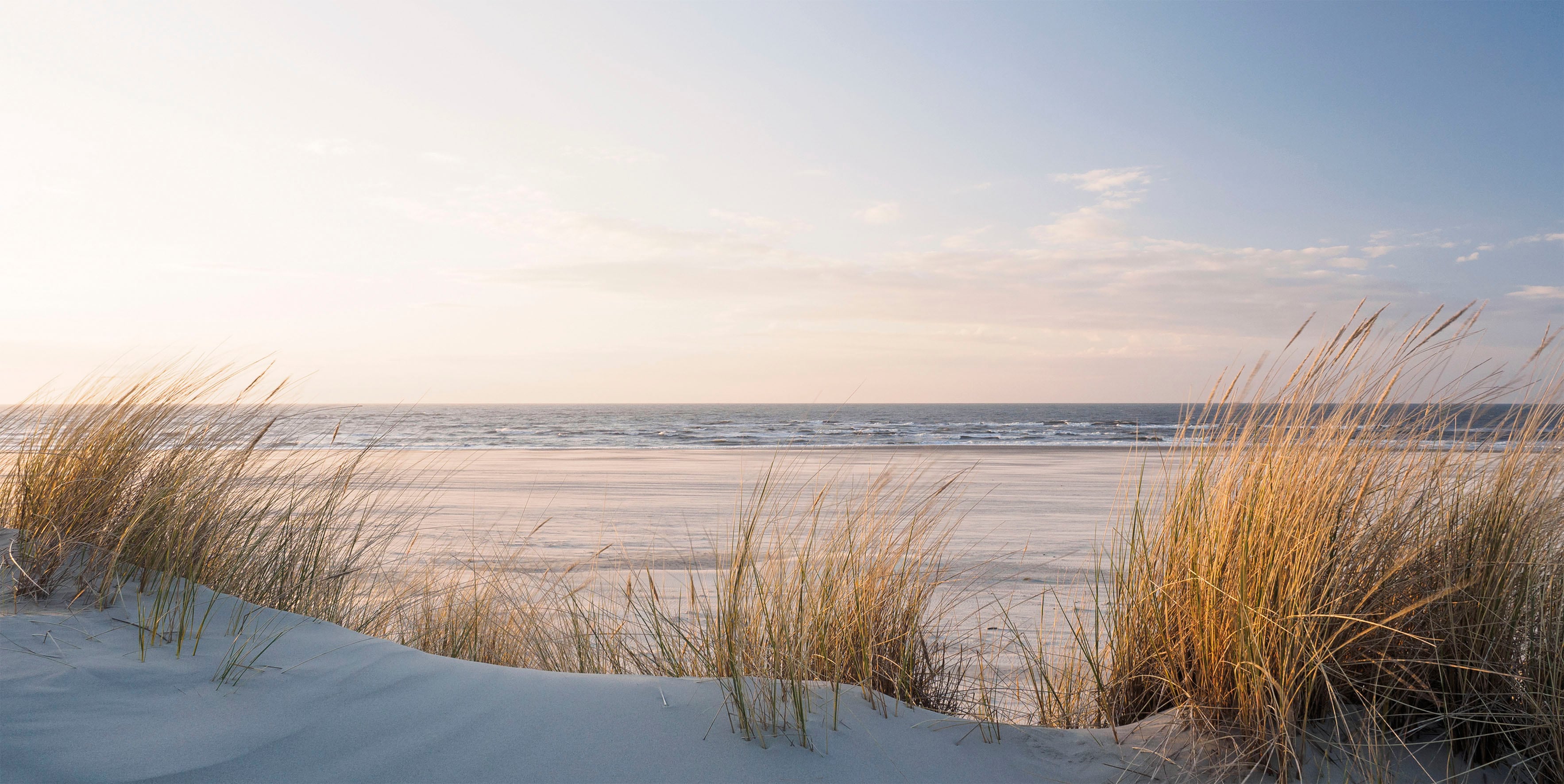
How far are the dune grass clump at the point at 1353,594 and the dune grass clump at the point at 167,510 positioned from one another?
10.4 feet

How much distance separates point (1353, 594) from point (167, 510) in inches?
165

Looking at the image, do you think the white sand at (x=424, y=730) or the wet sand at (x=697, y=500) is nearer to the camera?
the white sand at (x=424, y=730)

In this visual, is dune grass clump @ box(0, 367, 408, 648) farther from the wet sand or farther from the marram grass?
the wet sand

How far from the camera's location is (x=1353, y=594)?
216 cm

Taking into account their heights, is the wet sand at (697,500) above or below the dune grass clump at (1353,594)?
below

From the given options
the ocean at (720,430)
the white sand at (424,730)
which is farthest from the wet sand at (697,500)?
the ocean at (720,430)

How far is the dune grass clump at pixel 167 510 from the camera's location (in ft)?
8.73

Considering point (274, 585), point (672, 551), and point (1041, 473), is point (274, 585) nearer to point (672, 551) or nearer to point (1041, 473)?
point (672, 551)

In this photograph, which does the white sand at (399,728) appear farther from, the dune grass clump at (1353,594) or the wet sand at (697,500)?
the wet sand at (697,500)

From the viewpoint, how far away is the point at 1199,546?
2406 millimetres

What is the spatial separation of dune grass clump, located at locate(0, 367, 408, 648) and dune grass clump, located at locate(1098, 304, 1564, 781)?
10.4 feet

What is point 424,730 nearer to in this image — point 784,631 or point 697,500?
point 784,631

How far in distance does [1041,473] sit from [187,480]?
47.1ft

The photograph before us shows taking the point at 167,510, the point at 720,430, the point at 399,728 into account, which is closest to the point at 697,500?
the point at 167,510
